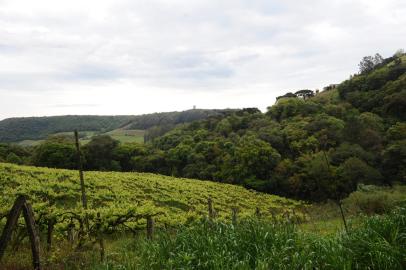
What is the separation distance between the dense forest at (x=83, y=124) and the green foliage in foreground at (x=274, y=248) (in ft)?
386

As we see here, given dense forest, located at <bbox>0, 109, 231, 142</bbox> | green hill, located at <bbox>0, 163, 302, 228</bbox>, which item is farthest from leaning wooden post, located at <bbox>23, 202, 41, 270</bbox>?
dense forest, located at <bbox>0, 109, 231, 142</bbox>

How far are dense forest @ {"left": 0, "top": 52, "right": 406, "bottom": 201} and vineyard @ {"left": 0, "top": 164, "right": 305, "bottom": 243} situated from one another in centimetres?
1485

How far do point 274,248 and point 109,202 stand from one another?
18.3 m

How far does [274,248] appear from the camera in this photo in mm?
6562

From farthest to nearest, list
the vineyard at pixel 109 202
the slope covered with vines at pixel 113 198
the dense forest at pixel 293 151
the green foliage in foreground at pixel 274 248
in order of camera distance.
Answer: the dense forest at pixel 293 151, the slope covered with vines at pixel 113 198, the vineyard at pixel 109 202, the green foliage in foreground at pixel 274 248

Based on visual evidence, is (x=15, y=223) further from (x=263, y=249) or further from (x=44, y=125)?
(x=44, y=125)

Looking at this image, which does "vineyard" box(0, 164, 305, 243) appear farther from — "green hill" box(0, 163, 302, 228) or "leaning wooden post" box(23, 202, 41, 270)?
"leaning wooden post" box(23, 202, 41, 270)

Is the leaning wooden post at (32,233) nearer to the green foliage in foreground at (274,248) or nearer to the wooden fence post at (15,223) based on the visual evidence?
the wooden fence post at (15,223)

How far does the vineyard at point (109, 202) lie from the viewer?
1026cm

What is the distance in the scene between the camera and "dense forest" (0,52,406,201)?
174 ft

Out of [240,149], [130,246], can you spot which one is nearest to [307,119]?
[240,149]

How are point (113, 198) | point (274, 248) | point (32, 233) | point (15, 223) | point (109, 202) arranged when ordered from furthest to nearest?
point (113, 198) → point (109, 202) → point (274, 248) → point (32, 233) → point (15, 223)

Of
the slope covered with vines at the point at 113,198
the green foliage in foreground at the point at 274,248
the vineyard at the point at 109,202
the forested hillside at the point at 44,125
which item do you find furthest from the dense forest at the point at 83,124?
the green foliage in foreground at the point at 274,248

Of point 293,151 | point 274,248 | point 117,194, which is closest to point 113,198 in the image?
point 117,194
